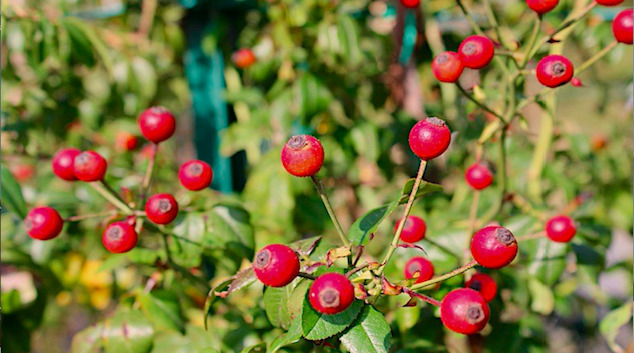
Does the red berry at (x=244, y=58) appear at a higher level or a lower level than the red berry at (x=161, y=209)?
higher

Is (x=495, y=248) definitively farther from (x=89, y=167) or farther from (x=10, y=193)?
(x=10, y=193)

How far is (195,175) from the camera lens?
963 millimetres

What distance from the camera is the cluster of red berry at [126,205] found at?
2.91 feet

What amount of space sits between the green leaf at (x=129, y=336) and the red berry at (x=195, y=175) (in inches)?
10.4

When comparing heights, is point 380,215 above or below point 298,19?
below

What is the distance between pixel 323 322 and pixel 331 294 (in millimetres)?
71

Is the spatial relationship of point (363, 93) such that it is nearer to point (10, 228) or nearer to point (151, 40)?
point (151, 40)

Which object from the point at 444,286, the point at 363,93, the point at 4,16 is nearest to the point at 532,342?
the point at 444,286

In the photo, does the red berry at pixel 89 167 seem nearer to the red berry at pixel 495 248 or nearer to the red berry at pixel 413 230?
the red berry at pixel 413 230

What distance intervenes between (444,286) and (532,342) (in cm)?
47

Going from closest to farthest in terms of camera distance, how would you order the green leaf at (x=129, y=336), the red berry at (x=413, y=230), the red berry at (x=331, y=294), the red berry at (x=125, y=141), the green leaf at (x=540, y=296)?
1. the red berry at (x=331, y=294)
2. the red berry at (x=413, y=230)
3. the green leaf at (x=129, y=336)
4. the green leaf at (x=540, y=296)
5. the red berry at (x=125, y=141)

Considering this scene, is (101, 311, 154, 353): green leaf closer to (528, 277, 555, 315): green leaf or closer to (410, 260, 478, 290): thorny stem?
(410, 260, 478, 290): thorny stem

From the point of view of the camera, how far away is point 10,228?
1386mm

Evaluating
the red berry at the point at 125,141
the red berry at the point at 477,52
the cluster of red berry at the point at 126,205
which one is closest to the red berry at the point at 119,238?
the cluster of red berry at the point at 126,205
